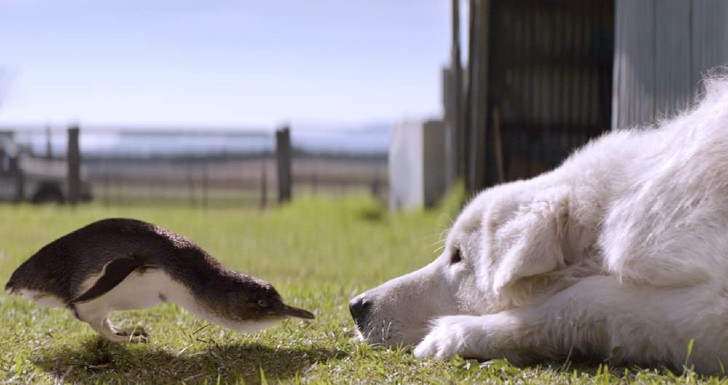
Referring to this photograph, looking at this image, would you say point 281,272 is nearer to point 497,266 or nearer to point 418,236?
point 418,236

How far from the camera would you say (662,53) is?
596 centimetres

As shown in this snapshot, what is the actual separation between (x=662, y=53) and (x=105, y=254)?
408 cm

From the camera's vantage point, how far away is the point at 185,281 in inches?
142

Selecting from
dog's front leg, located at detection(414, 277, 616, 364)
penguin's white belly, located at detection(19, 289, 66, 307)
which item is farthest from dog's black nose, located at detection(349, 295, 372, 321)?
penguin's white belly, located at detection(19, 289, 66, 307)

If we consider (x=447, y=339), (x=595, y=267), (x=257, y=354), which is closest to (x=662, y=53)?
(x=595, y=267)

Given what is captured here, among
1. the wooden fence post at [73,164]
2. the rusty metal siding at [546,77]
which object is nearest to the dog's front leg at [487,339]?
the rusty metal siding at [546,77]

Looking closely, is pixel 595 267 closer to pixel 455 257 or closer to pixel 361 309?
pixel 455 257

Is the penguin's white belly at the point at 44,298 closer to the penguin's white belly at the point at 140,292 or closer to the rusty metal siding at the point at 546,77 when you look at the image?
the penguin's white belly at the point at 140,292

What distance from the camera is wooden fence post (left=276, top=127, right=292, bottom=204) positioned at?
1695 cm

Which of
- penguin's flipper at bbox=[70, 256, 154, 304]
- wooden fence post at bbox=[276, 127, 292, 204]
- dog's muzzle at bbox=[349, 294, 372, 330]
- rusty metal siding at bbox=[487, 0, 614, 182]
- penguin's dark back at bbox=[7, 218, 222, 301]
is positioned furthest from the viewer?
wooden fence post at bbox=[276, 127, 292, 204]

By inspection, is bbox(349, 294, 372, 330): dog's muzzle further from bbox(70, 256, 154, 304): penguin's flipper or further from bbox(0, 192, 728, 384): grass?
bbox(70, 256, 154, 304): penguin's flipper

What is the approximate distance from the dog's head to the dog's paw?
0.16 m

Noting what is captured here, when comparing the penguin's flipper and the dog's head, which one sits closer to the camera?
the dog's head

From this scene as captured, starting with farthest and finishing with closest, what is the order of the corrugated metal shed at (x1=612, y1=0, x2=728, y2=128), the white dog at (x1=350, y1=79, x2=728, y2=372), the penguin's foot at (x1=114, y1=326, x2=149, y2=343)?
1. the corrugated metal shed at (x1=612, y1=0, x2=728, y2=128)
2. the penguin's foot at (x1=114, y1=326, x2=149, y2=343)
3. the white dog at (x1=350, y1=79, x2=728, y2=372)
